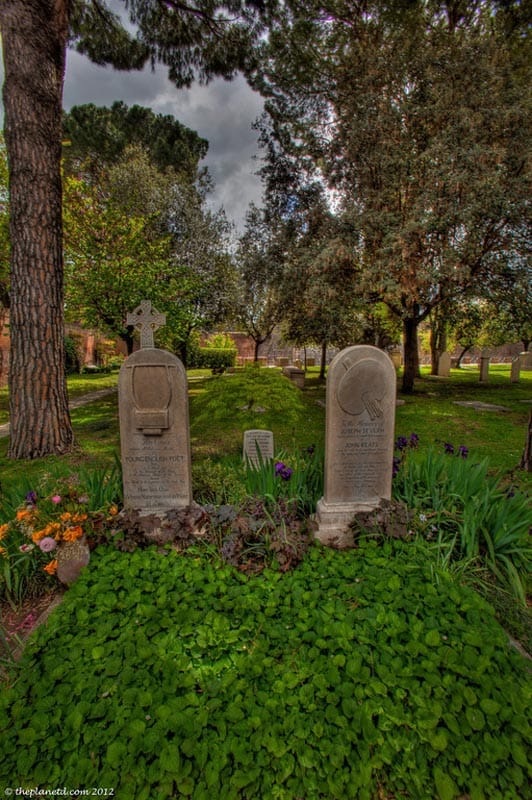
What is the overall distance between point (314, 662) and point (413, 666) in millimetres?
488

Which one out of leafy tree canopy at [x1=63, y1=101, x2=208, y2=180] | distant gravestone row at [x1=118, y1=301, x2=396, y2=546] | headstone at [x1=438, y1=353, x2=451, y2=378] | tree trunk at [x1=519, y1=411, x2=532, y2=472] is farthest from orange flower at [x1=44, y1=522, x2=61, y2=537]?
headstone at [x1=438, y1=353, x2=451, y2=378]

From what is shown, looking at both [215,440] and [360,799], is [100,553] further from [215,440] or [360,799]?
[215,440]

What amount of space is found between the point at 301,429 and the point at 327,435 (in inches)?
165

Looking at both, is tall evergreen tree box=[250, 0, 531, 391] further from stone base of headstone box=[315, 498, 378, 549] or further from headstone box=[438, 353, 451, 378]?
headstone box=[438, 353, 451, 378]

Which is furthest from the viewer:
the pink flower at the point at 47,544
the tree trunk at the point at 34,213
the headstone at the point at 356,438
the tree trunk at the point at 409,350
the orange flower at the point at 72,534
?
the tree trunk at the point at 409,350

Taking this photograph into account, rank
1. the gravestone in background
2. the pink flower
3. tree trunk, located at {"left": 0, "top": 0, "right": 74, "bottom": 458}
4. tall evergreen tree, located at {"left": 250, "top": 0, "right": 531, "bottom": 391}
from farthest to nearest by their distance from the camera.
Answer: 1. the gravestone in background
2. tall evergreen tree, located at {"left": 250, "top": 0, "right": 531, "bottom": 391}
3. tree trunk, located at {"left": 0, "top": 0, "right": 74, "bottom": 458}
4. the pink flower

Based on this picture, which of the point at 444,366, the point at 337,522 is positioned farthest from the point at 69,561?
the point at 444,366

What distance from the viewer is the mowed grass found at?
5.00 m

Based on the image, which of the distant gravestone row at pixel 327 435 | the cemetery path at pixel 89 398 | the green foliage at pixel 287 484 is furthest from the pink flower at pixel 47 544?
the cemetery path at pixel 89 398

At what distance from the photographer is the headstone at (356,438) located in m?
3.01

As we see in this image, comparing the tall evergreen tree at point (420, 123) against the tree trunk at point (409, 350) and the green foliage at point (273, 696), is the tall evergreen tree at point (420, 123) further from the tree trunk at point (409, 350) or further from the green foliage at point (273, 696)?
the green foliage at point (273, 696)

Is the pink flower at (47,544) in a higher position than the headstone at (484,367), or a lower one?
lower

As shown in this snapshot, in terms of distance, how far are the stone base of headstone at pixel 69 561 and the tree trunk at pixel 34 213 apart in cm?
317

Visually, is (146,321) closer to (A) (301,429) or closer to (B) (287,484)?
(B) (287,484)
